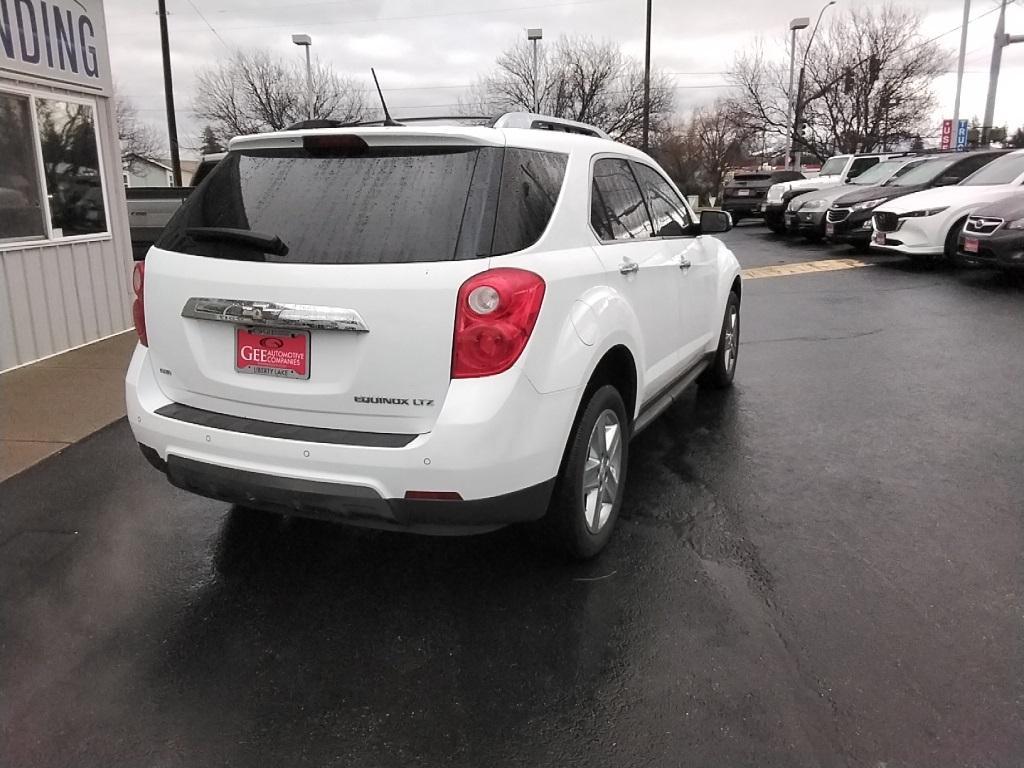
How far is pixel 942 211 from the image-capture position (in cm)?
1224

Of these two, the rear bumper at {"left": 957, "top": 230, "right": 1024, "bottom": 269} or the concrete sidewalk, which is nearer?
the concrete sidewalk

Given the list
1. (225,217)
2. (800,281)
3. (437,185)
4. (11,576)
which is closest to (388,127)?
(437,185)

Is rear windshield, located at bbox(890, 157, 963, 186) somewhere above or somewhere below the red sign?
below

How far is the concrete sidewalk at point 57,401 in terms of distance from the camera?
5016 millimetres

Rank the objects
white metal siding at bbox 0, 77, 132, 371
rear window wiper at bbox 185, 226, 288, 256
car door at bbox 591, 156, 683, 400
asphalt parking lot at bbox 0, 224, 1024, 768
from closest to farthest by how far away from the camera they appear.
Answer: asphalt parking lot at bbox 0, 224, 1024, 768, rear window wiper at bbox 185, 226, 288, 256, car door at bbox 591, 156, 683, 400, white metal siding at bbox 0, 77, 132, 371

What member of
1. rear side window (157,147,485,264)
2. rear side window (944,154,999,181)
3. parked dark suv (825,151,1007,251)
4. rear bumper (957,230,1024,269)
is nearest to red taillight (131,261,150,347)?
rear side window (157,147,485,264)

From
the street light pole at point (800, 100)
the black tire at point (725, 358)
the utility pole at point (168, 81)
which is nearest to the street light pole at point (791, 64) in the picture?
the street light pole at point (800, 100)

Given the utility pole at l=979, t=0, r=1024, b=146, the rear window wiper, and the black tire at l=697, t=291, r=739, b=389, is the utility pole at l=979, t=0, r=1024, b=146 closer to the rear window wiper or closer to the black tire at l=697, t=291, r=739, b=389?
the black tire at l=697, t=291, r=739, b=389

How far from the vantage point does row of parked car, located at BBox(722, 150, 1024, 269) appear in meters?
10.6

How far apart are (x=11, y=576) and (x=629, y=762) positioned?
2.67 m

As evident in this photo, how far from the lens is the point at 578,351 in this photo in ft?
9.91

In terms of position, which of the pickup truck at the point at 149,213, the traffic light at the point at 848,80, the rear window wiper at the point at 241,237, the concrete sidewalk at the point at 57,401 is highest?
the traffic light at the point at 848,80

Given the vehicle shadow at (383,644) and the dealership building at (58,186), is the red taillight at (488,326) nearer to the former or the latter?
the vehicle shadow at (383,644)

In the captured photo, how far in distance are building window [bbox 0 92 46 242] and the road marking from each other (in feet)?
31.9
